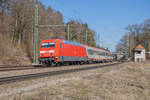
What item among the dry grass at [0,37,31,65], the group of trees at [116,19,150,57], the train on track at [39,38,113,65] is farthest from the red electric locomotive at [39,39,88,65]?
the group of trees at [116,19,150,57]

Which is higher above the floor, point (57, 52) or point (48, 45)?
point (48, 45)

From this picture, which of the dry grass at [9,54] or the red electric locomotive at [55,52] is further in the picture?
the dry grass at [9,54]

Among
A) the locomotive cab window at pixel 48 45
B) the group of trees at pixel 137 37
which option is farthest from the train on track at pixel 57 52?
the group of trees at pixel 137 37

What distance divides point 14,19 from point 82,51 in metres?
13.3

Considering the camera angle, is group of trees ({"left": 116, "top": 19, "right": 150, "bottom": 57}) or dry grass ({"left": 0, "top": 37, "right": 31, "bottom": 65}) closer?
dry grass ({"left": 0, "top": 37, "right": 31, "bottom": 65})

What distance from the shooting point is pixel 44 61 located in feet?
70.9

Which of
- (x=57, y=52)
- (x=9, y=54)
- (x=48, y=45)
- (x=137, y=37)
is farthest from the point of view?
(x=137, y=37)

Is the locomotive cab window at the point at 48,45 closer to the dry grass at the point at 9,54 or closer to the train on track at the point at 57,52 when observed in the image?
the train on track at the point at 57,52

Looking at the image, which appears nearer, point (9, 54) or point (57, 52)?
point (57, 52)

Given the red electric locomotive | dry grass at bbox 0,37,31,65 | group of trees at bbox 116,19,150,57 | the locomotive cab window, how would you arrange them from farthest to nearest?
1. group of trees at bbox 116,19,150,57
2. dry grass at bbox 0,37,31,65
3. the locomotive cab window
4. the red electric locomotive

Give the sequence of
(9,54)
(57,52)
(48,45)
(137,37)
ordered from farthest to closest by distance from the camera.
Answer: (137,37) → (9,54) → (48,45) → (57,52)

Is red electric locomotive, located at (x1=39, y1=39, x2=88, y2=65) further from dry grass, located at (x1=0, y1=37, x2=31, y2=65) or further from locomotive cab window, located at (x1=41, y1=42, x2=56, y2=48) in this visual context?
dry grass, located at (x1=0, y1=37, x2=31, y2=65)

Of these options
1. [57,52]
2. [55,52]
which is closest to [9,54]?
[55,52]

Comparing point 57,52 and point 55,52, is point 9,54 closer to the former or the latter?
point 55,52
